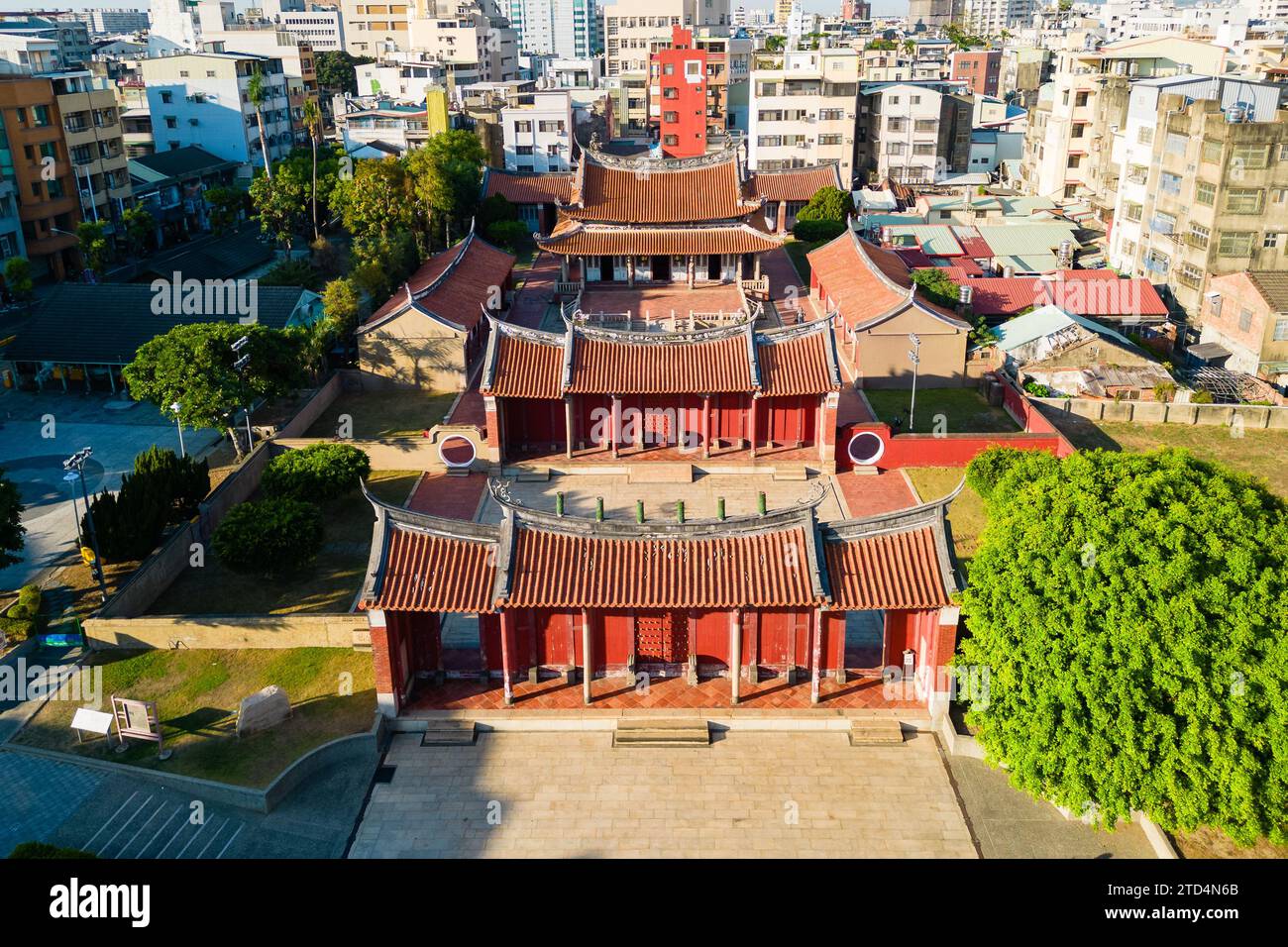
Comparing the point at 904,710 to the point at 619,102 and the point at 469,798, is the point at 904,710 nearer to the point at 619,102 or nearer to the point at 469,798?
the point at 469,798

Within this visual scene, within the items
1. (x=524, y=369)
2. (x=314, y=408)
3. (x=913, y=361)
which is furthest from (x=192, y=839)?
(x=913, y=361)

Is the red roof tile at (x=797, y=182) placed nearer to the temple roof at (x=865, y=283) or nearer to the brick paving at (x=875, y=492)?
the temple roof at (x=865, y=283)

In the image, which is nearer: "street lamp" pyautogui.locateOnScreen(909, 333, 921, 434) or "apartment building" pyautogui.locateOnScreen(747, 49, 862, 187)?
"street lamp" pyautogui.locateOnScreen(909, 333, 921, 434)

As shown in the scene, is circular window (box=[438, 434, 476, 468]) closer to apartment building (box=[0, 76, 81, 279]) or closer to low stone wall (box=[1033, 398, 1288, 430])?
low stone wall (box=[1033, 398, 1288, 430])

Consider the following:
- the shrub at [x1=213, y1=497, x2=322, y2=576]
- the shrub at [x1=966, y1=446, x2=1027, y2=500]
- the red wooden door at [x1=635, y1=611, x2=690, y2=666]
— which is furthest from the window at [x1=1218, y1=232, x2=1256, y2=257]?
the shrub at [x1=213, y1=497, x2=322, y2=576]

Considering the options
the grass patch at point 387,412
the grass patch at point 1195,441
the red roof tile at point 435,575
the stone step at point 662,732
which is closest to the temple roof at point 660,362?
the grass patch at point 387,412

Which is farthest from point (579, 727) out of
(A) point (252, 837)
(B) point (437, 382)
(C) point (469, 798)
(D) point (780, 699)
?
(B) point (437, 382)
